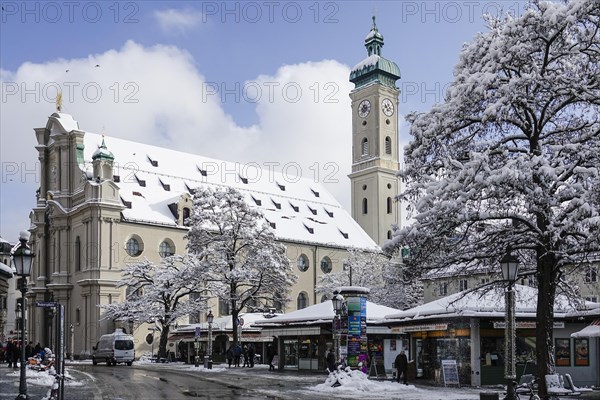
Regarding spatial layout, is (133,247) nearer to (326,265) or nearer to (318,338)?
(326,265)

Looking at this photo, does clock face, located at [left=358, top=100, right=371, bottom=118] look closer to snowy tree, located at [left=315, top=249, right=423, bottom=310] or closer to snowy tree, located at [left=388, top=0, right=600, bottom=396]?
snowy tree, located at [left=315, top=249, right=423, bottom=310]

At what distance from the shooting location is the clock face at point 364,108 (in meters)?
108

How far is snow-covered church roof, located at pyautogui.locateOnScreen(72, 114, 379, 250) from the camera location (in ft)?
264

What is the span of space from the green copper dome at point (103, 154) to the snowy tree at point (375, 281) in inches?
995

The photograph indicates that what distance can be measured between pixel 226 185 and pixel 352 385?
58.5 metres

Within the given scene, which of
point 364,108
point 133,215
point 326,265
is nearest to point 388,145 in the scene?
point 364,108

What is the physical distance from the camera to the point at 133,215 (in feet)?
254

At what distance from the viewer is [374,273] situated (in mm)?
85188

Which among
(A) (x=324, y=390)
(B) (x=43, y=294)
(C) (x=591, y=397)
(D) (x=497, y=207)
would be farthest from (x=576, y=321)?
(B) (x=43, y=294)

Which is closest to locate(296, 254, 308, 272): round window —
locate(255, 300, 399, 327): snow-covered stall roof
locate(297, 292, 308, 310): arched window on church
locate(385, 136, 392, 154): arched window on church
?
locate(297, 292, 308, 310): arched window on church

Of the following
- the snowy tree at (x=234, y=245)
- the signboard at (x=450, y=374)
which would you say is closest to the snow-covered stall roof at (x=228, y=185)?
the snowy tree at (x=234, y=245)

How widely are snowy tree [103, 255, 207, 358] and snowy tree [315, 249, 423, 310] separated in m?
16.9

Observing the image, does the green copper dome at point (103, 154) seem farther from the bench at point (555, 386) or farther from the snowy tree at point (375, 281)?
the bench at point (555, 386)

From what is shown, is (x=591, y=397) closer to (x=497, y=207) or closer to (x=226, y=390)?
(x=497, y=207)
